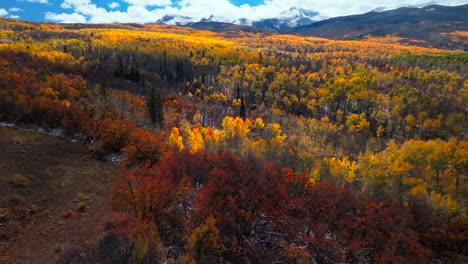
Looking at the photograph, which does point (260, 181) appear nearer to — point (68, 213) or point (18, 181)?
point (68, 213)

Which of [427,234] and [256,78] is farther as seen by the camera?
[256,78]

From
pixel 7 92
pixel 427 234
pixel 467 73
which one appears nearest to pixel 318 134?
pixel 427 234

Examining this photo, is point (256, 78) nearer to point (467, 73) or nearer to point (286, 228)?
point (467, 73)

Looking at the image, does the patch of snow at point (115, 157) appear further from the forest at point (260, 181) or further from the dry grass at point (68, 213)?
the dry grass at point (68, 213)

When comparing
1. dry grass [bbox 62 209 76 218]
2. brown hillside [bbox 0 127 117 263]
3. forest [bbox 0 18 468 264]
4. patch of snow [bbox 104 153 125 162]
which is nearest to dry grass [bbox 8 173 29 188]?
brown hillside [bbox 0 127 117 263]

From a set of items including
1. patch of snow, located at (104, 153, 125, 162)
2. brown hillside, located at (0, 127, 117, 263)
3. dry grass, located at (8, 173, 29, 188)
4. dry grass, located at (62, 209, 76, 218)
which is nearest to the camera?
brown hillside, located at (0, 127, 117, 263)

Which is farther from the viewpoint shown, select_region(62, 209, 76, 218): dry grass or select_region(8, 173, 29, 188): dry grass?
select_region(8, 173, 29, 188): dry grass

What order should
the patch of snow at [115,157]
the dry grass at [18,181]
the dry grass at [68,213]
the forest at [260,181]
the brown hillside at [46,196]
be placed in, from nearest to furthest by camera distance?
1. the brown hillside at [46,196]
2. the forest at [260,181]
3. the dry grass at [68,213]
4. the dry grass at [18,181]
5. the patch of snow at [115,157]

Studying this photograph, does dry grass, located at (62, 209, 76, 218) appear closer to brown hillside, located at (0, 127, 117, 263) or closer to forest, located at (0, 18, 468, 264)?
brown hillside, located at (0, 127, 117, 263)

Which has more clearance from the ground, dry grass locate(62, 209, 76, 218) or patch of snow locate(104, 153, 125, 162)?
patch of snow locate(104, 153, 125, 162)

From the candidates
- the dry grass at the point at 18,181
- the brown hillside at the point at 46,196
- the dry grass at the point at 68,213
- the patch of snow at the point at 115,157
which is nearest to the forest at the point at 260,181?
the patch of snow at the point at 115,157

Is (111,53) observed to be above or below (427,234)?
above
